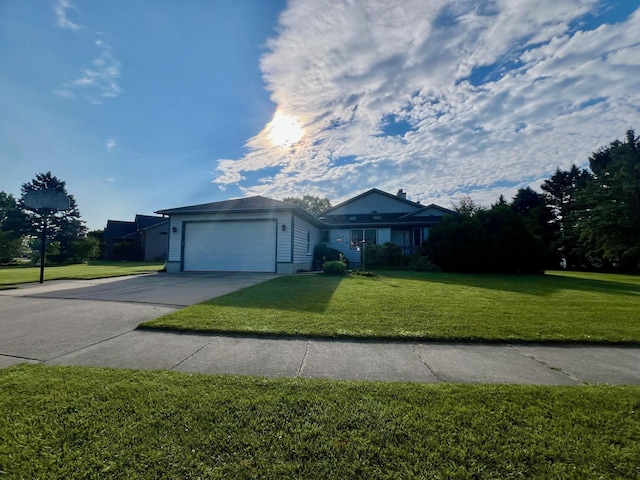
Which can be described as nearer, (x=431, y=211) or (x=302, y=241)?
(x=302, y=241)

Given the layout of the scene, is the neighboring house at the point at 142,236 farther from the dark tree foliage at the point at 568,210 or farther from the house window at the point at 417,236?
the dark tree foliage at the point at 568,210

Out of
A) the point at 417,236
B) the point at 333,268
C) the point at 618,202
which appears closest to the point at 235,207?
the point at 333,268

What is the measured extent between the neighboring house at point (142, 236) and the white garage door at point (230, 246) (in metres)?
14.7

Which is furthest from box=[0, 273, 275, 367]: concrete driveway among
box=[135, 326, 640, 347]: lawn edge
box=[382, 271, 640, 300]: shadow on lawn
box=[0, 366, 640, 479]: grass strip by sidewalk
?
box=[382, 271, 640, 300]: shadow on lawn

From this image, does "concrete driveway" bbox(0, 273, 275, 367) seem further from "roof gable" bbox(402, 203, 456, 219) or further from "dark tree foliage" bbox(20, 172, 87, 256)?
"dark tree foliage" bbox(20, 172, 87, 256)

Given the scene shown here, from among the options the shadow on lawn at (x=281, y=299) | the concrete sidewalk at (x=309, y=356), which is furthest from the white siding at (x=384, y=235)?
the concrete sidewalk at (x=309, y=356)

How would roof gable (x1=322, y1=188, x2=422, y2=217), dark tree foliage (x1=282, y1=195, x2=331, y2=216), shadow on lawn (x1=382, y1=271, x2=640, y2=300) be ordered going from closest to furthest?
shadow on lawn (x1=382, y1=271, x2=640, y2=300) < roof gable (x1=322, y1=188, x2=422, y2=217) < dark tree foliage (x1=282, y1=195, x2=331, y2=216)

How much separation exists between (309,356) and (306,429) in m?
1.49

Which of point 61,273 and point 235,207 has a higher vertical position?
point 235,207

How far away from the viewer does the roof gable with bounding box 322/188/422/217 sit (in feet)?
83.5

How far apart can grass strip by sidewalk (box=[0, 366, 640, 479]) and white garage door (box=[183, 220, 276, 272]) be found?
1086 centimetres

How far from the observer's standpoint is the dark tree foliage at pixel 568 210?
2559 cm

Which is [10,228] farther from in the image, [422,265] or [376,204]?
[422,265]

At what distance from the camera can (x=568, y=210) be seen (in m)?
29.3
